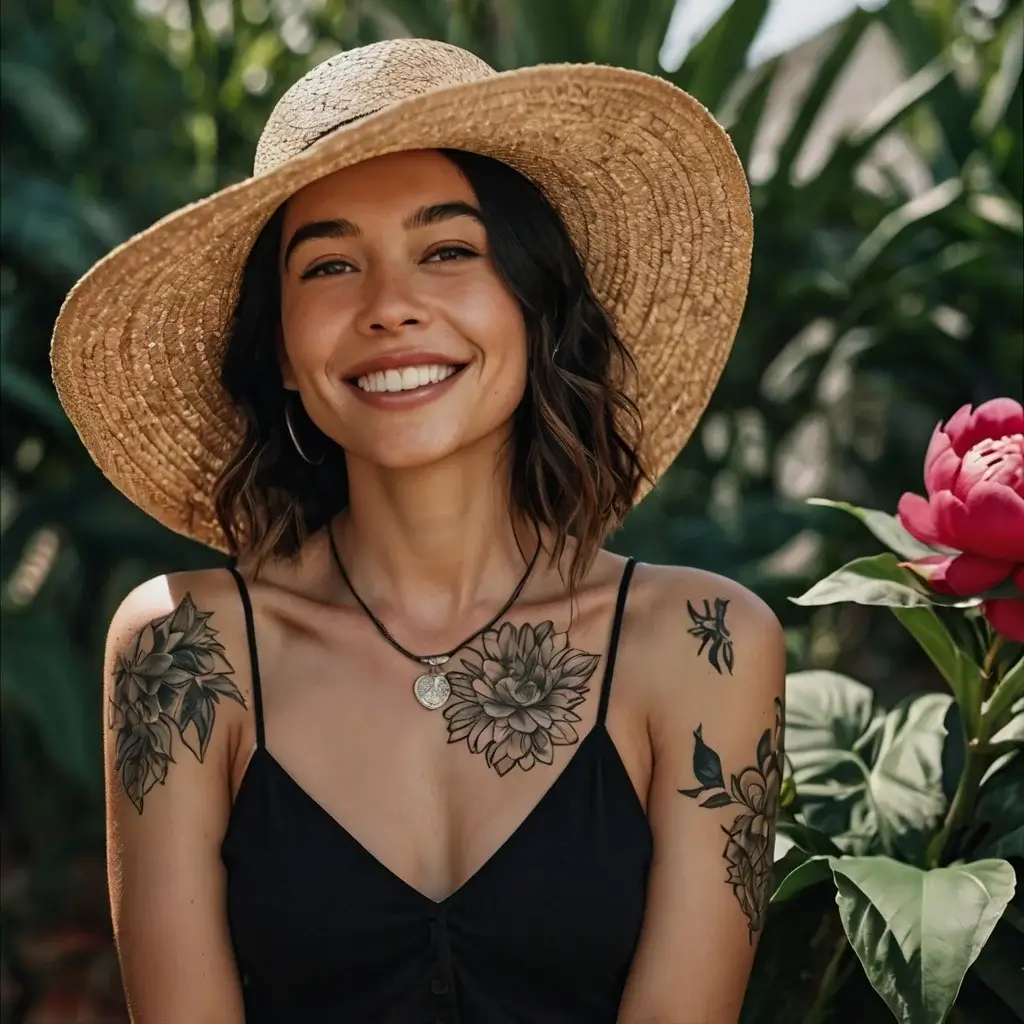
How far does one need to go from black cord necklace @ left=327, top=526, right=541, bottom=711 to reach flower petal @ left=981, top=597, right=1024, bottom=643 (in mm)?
559

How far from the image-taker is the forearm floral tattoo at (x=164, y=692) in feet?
6.82

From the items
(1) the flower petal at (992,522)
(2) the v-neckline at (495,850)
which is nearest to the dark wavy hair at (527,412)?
(2) the v-neckline at (495,850)

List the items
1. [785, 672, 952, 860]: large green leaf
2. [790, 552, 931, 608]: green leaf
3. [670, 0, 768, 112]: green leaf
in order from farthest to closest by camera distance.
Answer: [670, 0, 768, 112]: green leaf
[785, 672, 952, 860]: large green leaf
[790, 552, 931, 608]: green leaf

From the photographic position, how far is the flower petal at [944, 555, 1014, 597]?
199cm

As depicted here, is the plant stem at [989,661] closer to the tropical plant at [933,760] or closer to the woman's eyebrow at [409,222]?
the tropical plant at [933,760]

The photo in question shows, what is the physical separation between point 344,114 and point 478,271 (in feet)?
0.75

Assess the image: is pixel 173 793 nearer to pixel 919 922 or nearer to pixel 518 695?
pixel 518 695

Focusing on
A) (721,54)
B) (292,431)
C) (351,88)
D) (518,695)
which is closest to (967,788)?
(518,695)

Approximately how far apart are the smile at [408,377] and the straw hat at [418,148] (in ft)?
0.74

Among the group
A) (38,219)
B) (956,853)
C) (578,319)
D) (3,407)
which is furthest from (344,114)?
(3,407)

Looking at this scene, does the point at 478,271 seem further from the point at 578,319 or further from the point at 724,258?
the point at 724,258

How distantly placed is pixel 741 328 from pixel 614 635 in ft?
6.13

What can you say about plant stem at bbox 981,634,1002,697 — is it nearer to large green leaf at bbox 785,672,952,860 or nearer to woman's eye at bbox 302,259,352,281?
large green leaf at bbox 785,672,952,860

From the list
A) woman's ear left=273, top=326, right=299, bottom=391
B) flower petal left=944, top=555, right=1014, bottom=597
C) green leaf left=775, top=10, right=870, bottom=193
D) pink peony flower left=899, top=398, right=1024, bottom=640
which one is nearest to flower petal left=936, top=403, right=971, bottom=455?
pink peony flower left=899, top=398, right=1024, bottom=640
